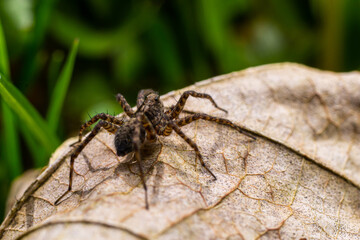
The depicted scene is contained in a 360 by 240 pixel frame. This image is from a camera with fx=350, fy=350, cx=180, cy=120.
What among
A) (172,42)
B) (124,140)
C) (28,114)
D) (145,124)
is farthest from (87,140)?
(172,42)

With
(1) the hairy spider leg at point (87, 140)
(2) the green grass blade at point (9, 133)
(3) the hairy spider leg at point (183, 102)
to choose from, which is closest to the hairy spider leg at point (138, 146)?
(1) the hairy spider leg at point (87, 140)

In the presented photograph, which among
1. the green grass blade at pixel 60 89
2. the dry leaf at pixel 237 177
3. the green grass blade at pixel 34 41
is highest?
the green grass blade at pixel 34 41

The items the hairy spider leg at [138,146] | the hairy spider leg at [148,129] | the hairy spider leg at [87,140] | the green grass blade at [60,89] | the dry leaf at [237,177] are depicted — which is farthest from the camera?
the green grass blade at [60,89]

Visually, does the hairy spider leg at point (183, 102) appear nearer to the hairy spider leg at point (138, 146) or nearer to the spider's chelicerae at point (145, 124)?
the spider's chelicerae at point (145, 124)

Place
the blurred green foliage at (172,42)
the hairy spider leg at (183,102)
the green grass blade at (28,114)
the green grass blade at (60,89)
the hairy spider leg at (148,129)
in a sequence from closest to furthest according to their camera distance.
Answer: the green grass blade at (28,114) → the hairy spider leg at (148,129) → the hairy spider leg at (183,102) → the green grass blade at (60,89) → the blurred green foliage at (172,42)

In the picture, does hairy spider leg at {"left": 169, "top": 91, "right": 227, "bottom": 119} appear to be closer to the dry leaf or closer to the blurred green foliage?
the dry leaf

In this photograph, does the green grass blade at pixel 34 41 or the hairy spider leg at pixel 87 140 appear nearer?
the hairy spider leg at pixel 87 140

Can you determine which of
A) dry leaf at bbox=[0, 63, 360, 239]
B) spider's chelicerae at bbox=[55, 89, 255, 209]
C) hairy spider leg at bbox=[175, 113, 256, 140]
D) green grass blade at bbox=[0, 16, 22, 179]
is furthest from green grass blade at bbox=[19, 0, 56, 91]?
hairy spider leg at bbox=[175, 113, 256, 140]
